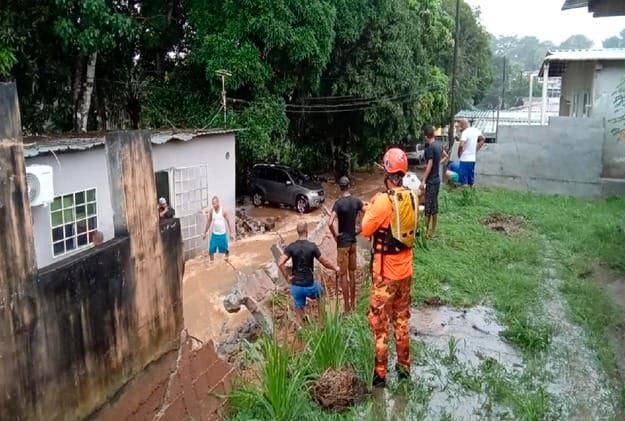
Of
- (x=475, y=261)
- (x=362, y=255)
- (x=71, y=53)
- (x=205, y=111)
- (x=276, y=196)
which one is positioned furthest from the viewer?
(x=276, y=196)

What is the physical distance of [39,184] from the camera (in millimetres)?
9062

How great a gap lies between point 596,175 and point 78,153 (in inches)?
471

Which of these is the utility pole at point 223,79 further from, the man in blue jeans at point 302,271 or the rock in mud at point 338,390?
the rock in mud at point 338,390

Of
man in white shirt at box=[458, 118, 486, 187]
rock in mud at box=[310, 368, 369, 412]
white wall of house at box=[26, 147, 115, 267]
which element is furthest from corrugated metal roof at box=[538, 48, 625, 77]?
rock in mud at box=[310, 368, 369, 412]

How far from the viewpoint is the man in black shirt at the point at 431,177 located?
8797 mm

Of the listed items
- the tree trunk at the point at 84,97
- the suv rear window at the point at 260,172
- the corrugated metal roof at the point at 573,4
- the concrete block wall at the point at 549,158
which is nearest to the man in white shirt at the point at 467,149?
the concrete block wall at the point at 549,158

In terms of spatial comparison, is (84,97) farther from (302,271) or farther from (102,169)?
(302,271)

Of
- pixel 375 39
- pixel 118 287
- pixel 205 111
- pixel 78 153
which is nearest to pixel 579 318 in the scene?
pixel 118 287

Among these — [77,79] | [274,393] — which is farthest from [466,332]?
[77,79]

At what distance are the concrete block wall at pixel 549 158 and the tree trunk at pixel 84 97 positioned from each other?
11.0 metres

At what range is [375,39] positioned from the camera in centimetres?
2320

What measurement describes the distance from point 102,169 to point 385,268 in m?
7.91

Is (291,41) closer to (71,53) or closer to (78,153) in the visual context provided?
(71,53)

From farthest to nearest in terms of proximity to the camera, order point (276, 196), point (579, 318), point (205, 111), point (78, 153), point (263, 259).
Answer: point (276, 196) → point (205, 111) → point (263, 259) → point (78, 153) → point (579, 318)
